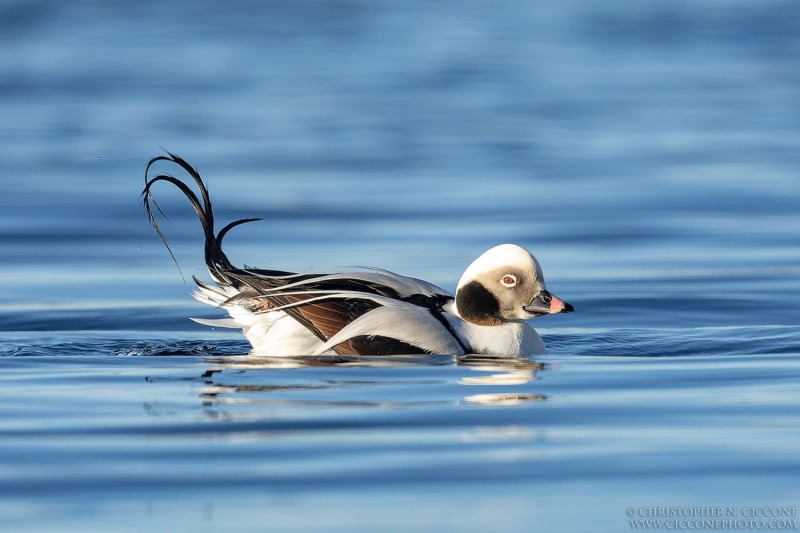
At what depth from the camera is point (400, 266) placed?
10.3 m

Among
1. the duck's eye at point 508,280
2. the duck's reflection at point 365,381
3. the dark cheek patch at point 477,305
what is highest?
the duck's eye at point 508,280

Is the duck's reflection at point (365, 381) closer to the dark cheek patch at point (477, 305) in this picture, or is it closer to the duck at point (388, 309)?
the duck at point (388, 309)

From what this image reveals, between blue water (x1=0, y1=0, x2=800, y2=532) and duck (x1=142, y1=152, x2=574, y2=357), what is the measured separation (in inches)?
6.7

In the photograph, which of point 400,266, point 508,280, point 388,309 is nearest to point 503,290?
point 508,280

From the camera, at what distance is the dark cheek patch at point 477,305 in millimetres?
7383

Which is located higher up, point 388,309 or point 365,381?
point 388,309

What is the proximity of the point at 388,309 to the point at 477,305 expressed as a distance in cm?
46

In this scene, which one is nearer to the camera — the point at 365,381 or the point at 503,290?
the point at 365,381

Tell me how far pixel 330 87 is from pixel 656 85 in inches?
160

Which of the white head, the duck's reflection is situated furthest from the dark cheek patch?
the duck's reflection

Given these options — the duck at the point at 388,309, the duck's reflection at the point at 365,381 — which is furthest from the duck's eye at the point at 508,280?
the duck's reflection at the point at 365,381

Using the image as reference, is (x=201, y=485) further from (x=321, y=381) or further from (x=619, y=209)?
(x=619, y=209)

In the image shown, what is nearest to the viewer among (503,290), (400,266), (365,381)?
(365,381)

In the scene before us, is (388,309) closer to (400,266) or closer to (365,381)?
(365,381)
